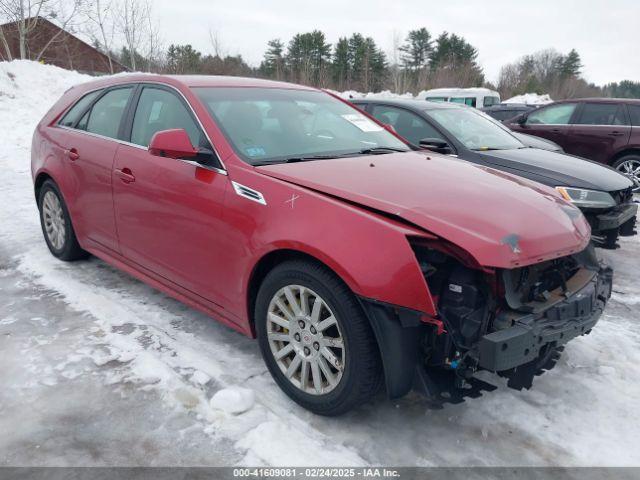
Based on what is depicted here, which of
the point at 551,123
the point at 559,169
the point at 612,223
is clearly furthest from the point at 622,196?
the point at 551,123

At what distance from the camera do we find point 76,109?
4.66m

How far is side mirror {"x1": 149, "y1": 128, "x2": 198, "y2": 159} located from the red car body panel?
0.16 meters

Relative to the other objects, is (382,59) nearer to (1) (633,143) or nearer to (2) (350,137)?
(1) (633,143)

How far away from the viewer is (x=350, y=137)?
144 inches

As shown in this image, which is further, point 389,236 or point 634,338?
point 634,338

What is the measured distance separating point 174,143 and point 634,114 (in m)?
8.85

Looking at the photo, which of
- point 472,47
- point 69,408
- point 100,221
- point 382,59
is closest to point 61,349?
point 69,408

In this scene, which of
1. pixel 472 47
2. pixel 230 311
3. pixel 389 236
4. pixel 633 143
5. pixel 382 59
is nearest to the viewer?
pixel 389 236

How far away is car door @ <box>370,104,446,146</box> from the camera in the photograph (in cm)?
592

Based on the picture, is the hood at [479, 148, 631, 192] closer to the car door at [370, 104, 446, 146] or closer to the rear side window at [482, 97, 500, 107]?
the car door at [370, 104, 446, 146]

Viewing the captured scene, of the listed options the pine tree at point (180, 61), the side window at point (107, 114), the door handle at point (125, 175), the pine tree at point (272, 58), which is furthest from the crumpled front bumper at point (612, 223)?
the pine tree at point (272, 58)

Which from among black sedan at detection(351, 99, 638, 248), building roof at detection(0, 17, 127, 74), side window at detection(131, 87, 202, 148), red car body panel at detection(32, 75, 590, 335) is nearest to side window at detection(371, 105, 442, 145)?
black sedan at detection(351, 99, 638, 248)

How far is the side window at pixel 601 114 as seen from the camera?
913cm

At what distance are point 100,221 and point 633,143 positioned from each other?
8.58m
